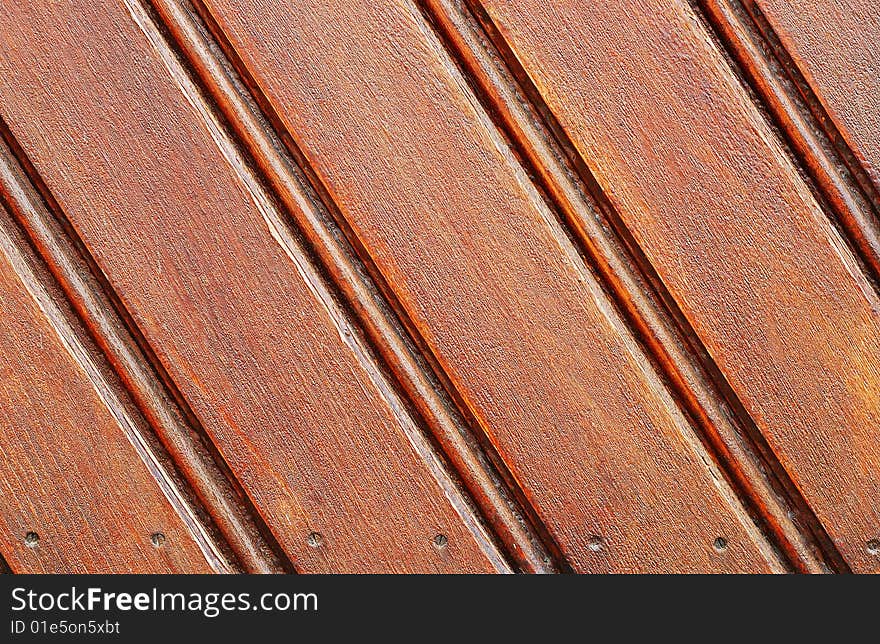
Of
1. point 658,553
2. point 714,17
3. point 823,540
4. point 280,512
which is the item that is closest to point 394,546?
point 280,512

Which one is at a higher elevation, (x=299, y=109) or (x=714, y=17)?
(x=299, y=109)

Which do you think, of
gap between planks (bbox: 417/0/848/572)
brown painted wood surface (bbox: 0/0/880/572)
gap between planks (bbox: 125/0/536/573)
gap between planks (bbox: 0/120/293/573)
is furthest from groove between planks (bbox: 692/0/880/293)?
gap between planks (bbox: 0/120/293/573)

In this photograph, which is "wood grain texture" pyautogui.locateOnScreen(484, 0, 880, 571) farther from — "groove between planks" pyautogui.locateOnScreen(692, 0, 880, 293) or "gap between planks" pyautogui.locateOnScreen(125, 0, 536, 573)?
"gap between planks" pyautogui.locateOnScreen(125, 0, 536, 573)

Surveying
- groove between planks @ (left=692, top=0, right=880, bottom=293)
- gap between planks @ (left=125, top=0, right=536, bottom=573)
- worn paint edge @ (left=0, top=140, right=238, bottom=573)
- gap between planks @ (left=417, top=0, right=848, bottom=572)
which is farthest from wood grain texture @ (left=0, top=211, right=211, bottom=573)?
groove between planks @ (left=692, top=0, right=880, bottom=293)

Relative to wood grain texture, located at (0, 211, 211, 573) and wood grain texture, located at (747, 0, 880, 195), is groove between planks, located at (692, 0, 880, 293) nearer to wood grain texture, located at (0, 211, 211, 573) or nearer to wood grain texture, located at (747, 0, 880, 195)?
wood grain texture, located at (747, 0, 880, 195)

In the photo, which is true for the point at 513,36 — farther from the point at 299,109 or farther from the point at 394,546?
the point at 394,546

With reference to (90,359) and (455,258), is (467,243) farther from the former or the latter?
(90,359)

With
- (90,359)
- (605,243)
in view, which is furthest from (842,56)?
(90,359)
